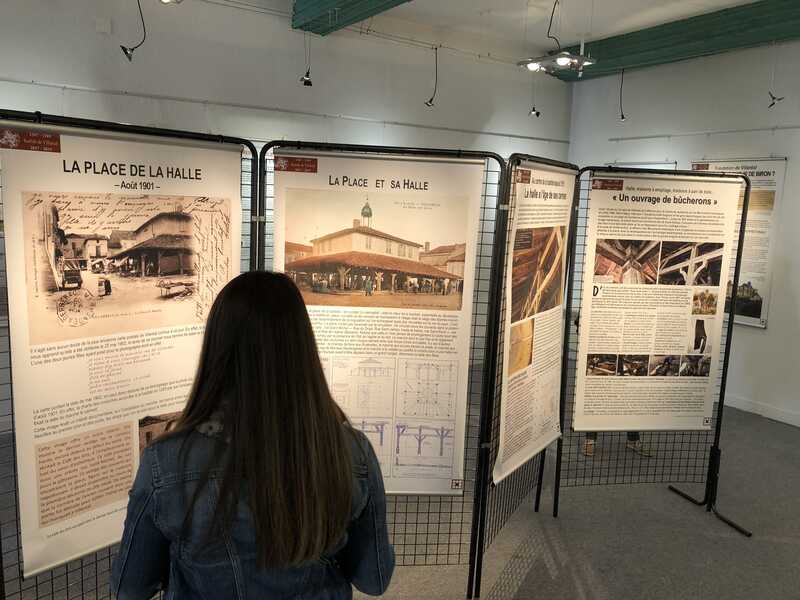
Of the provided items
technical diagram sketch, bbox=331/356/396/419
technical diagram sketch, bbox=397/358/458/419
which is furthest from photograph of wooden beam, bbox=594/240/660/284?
technical diagram sketch, bbox=331/356/396/419

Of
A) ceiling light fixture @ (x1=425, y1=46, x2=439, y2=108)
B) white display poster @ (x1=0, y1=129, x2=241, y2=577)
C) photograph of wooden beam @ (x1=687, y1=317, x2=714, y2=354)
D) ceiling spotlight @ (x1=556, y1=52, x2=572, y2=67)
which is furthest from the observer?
ceiling light fixture @ (x1=425, y1=46, x2=439, y2=108)

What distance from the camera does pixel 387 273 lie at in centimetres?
241

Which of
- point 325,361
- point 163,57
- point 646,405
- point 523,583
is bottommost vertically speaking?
point 523,583

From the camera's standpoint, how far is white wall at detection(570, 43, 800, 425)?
5.12 meters

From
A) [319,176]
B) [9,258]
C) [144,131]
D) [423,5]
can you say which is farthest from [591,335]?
[423,5]

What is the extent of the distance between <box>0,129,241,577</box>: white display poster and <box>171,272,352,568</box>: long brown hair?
38.6 inches

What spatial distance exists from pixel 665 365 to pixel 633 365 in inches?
7.7

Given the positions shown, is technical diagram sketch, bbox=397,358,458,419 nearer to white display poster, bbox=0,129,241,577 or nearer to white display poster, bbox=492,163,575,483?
white display poster, bbox=492,163,575,483

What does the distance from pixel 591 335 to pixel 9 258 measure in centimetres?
256

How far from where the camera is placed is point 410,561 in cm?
298

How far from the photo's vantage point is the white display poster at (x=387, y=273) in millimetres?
2369

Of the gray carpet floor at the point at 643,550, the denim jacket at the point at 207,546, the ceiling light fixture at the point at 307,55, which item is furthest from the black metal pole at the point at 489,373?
the ceiling light fixture at the point at 307,55

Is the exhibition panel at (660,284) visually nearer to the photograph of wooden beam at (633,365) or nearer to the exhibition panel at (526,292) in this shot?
the photograph of wooden beam at (633,365)

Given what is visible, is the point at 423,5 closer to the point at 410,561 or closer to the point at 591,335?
the point at 591,335
